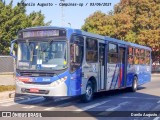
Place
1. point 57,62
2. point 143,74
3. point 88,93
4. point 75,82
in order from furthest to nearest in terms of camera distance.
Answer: point 143,74, point 88,93, point 75,82, point 57,62

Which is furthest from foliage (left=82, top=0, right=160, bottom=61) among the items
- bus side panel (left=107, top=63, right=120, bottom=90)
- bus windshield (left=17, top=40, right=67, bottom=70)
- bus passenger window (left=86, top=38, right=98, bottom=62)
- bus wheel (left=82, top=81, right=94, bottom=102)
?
bus windshield (left=17, top=40, right=67, bottom=70)

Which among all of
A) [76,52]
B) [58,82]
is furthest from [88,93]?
[58,82]

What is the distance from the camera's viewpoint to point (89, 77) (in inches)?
573

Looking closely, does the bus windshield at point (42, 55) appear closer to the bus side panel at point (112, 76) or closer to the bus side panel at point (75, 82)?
the bus side panel at point (75, 82)

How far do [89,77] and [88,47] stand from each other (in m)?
1.25

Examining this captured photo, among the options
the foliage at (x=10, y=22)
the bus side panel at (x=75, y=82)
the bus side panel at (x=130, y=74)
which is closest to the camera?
the bus side panel at (x=75, y=82)

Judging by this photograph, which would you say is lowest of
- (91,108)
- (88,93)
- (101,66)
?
(91,108)

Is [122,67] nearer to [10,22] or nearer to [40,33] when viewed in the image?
[40,33]

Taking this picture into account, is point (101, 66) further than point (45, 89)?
Yes

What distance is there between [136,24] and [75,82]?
122 ft

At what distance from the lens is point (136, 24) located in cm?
4903

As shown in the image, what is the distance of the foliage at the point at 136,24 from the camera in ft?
152

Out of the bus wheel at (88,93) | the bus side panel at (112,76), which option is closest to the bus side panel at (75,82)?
the bus wheel at (88,93)

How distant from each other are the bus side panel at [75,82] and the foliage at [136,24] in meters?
33.4
